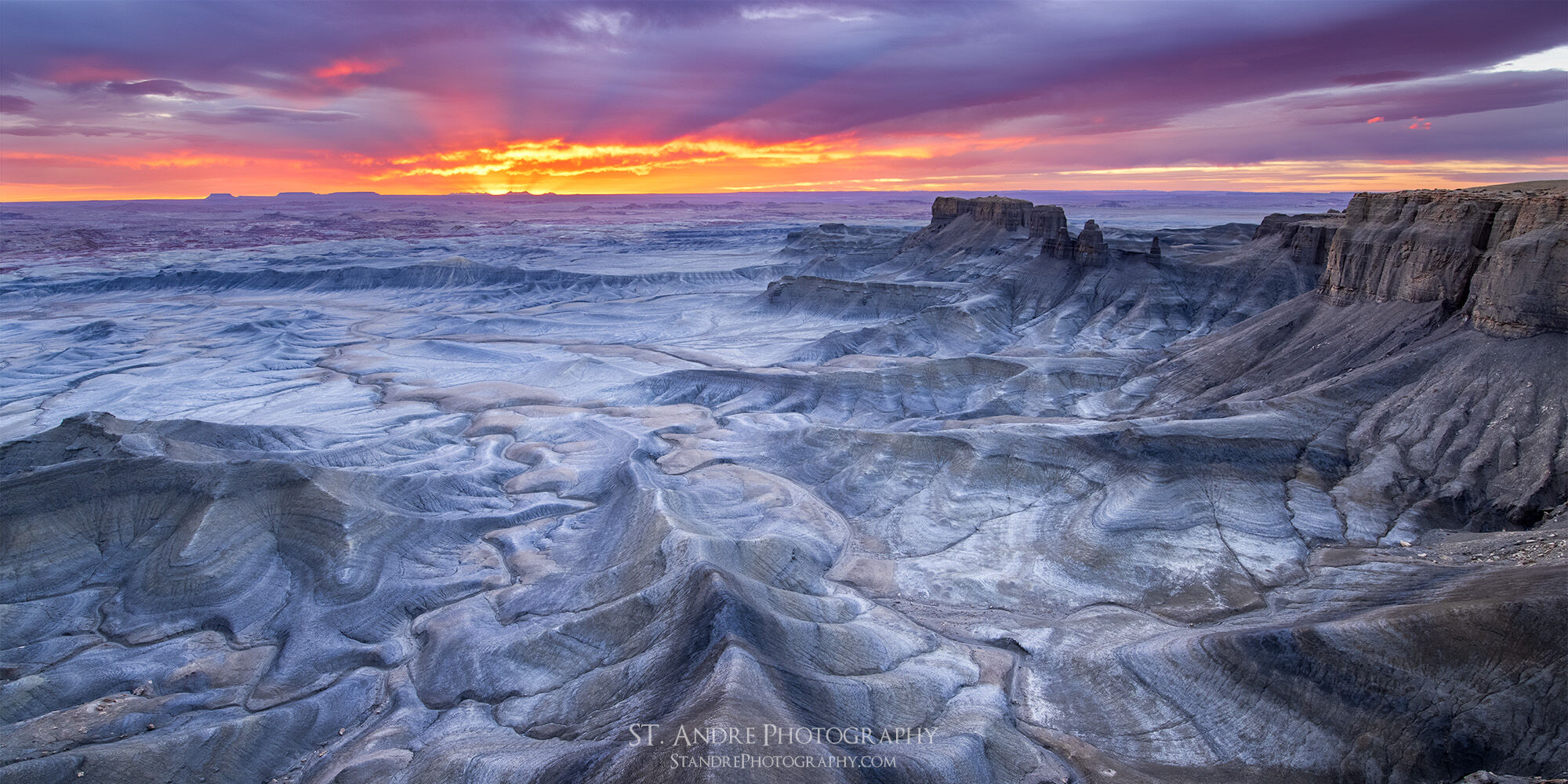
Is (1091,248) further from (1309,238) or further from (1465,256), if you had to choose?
(1465,256)

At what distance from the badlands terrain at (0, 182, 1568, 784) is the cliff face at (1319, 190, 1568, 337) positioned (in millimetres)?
151

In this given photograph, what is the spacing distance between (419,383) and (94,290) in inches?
3031

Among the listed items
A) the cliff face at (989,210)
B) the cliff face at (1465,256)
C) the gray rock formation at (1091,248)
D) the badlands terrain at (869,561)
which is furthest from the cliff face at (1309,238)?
the cliff face at (989,210)

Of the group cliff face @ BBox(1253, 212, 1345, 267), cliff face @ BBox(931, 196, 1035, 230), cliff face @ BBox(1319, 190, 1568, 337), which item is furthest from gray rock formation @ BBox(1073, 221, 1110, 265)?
cliff face @ BBox(1319, 190, 1568, 337)

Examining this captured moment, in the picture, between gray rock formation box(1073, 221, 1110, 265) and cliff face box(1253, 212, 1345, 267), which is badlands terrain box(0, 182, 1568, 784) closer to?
cliff face box(1253, 212, 1345, 267)

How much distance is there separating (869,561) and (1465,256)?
25765mm

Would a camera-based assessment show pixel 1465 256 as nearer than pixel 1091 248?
Yes

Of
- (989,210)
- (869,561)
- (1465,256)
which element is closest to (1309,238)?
(1465,256)

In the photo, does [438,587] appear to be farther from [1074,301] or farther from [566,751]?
[1074,301]

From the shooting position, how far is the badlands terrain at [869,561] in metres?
15.2

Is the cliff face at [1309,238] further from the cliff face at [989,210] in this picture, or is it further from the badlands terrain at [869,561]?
the cliff face at [989,210]

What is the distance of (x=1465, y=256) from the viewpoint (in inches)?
1164

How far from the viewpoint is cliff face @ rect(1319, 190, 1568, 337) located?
25.5 m

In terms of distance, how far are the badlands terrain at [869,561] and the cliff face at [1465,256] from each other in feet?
0.49
